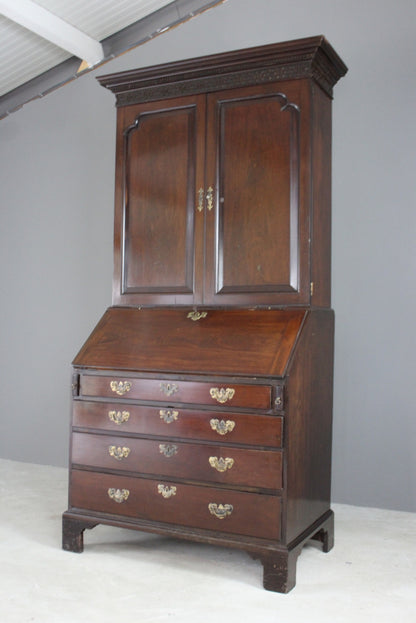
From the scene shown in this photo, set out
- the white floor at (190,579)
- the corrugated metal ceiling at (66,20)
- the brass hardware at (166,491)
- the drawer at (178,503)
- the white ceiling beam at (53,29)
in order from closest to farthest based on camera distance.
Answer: the white floor at (190,579) < the drawer at (178,503) < the brass hardware at (166,491) < the white ceiling beam at (53,29) < the corrugated metal ceiling at (66,20)

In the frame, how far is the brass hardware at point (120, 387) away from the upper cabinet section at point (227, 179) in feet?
1.41

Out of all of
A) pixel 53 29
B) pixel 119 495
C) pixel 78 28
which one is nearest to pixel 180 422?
pixel 119 495

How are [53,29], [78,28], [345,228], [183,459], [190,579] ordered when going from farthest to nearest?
[78,28] → [53,29] → [345,228] → [183,459] → [190,579]

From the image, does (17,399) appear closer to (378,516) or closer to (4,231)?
(4,231)

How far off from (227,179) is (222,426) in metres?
1.05

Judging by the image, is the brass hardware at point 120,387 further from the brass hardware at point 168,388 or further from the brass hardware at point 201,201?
the brass hardware at point 201,201

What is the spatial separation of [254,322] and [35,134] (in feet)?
8.27

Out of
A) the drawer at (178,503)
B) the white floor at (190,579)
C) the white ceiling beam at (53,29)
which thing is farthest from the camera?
the white ceiling beam at (53,29)

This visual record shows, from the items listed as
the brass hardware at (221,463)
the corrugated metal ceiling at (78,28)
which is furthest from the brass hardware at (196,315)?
the corrugated metal ceiling at (78,28)

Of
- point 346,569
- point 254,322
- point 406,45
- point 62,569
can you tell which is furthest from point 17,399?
point 406,45

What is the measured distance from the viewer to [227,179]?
8.98 ft

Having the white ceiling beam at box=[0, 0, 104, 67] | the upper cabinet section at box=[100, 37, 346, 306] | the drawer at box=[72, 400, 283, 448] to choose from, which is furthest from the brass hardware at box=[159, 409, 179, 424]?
the white ceiling beam at box=[0, 0, 104, 67]

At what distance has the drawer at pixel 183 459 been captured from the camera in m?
2.31

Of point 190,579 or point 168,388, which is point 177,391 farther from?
point 190,579
